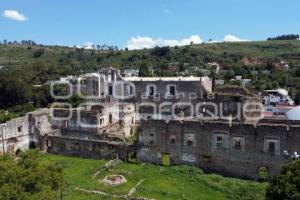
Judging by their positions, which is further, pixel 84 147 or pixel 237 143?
pixel 84 147

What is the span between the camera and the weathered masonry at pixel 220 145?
94.5ft

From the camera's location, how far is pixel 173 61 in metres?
118

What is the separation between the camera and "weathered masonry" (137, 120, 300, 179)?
28.8 m

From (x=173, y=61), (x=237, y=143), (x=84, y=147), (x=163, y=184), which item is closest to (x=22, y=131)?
(x=84, y=147)

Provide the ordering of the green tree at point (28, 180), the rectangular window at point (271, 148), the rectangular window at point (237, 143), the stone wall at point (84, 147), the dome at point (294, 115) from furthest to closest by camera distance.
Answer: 1. the dome at point (294, 115)
2. the stone wall at point (84, 147)
3. the rectangular window at point (237, 143)
4. the rectangular window at point (271, 148)
5. the green tree at point (28, 180)

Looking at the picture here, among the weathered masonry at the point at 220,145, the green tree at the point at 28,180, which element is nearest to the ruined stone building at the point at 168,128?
the weathered masonry at the point at 220,145

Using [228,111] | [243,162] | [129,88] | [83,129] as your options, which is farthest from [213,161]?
[129,88]

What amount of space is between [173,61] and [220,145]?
291 feet

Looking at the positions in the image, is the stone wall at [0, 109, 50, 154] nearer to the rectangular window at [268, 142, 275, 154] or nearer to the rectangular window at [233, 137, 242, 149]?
the rectangular window at [233, 137, 242, 149]

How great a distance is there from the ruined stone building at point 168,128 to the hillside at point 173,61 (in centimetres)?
2701

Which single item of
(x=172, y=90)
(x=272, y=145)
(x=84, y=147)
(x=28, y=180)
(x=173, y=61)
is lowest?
(x=84, y=147)

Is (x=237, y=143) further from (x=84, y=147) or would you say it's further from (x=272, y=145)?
(x=84, y=147)

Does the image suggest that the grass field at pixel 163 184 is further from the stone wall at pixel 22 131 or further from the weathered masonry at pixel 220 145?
the stone wall at pixel 22 131

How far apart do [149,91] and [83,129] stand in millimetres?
9266
